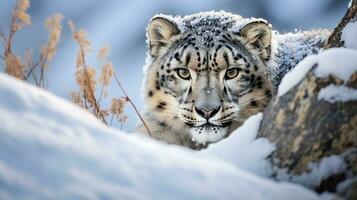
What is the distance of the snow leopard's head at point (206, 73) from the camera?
22.3ft

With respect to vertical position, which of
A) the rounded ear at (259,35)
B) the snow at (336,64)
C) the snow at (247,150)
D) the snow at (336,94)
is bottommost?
the snow at (247,150)

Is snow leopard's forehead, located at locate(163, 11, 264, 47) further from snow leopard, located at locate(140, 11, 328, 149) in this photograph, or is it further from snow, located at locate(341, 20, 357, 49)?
snow, located at locate(341, 20, 357, 49)

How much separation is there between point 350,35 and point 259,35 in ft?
3.74

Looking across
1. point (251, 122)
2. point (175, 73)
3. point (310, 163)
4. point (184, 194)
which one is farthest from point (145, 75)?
point (184, 194)

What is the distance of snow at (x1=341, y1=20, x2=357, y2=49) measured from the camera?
20.9 ft

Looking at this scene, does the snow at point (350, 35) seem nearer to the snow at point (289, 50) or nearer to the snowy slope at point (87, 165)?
the snow at point (289, 50)

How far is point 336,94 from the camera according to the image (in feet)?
13.5

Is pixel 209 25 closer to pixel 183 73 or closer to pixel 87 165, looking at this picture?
pixel 183 73

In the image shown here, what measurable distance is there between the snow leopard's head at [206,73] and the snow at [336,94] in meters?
2.56

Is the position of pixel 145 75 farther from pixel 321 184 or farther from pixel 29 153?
pixel 29 153

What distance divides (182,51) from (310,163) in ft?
11.2

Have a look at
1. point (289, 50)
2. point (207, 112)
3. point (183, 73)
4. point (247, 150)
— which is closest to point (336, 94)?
point (247, 150)

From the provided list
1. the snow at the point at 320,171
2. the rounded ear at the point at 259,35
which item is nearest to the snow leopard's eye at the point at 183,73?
the rounded ear at the point at 259,35

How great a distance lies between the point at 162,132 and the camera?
7441 millimetres
